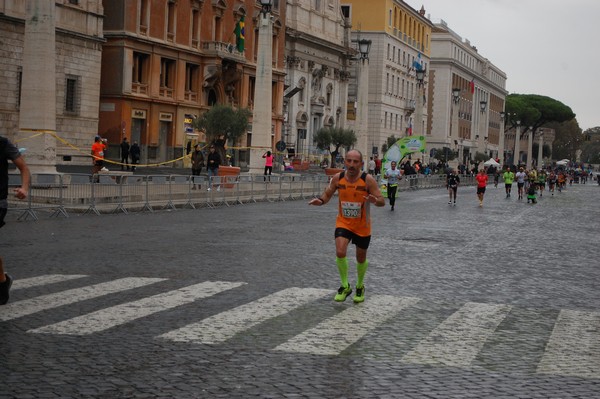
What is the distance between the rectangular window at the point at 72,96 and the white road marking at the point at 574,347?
3691 centimetres

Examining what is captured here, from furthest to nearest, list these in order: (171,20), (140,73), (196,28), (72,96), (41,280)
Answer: (196,28) → (171,20) → (140,73) → (72,96) → (41,280)

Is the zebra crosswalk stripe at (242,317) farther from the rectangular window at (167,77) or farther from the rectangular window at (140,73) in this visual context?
the rectangular window at (167,77)

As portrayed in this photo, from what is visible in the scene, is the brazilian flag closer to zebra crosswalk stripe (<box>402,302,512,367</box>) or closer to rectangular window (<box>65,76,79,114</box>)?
rectangular window (<box>65,76,79,114</box>)

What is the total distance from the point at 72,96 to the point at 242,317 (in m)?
37.3

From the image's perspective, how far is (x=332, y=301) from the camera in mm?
10617

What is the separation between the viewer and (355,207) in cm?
1092

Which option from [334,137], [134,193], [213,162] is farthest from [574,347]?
[334,137]

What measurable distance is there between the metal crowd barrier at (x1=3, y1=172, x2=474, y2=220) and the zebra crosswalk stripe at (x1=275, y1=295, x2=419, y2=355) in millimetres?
12720

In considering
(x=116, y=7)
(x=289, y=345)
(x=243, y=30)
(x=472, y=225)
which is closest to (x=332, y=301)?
(x=289, y=345)

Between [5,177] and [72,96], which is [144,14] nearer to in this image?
[72,96]

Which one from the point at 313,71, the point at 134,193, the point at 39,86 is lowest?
the point at 134,193

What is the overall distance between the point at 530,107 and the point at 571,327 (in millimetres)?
160190

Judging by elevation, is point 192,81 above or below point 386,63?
below

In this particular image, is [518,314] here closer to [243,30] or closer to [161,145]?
[161,145]
